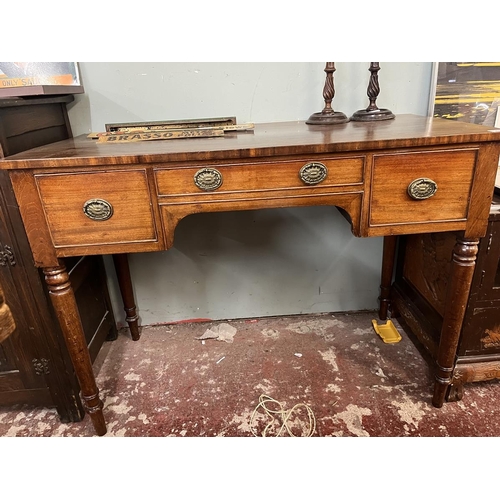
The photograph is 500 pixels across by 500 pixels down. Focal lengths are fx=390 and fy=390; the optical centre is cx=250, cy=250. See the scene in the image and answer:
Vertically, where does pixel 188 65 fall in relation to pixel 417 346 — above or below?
above

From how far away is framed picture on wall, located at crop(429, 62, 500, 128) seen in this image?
146cm

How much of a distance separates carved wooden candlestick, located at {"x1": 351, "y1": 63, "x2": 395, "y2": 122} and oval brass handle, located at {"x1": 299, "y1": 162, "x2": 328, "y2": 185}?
1.68 ft

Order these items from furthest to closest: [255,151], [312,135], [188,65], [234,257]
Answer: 1. [234,257]
2. [188,65]
3. [312,135]
4. [255,151]

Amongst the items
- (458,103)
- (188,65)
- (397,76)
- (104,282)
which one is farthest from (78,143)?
(458,103)

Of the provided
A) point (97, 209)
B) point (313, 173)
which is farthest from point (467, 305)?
point (97, 209)

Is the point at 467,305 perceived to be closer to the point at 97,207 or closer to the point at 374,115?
the point at 374,115

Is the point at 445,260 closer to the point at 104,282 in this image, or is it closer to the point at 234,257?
the point at 234,257

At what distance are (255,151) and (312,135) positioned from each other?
251 mm

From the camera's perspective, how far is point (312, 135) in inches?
44.4

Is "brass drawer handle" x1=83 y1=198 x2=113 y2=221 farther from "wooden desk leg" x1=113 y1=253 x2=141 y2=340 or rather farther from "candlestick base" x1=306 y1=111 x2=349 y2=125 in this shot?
"candlestick base" x1=306 y1=111 x2=349 y2=125

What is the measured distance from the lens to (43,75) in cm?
140

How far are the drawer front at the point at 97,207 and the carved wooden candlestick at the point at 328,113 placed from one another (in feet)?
2.35

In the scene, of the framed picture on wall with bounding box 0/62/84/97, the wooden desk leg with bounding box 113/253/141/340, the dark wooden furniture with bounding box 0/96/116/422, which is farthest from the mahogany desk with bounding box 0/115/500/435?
the wooden desk leg with bounding box 113/253/141/340

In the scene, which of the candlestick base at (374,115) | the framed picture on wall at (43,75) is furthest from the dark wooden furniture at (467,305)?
the framed picture on wall at (43,75)
